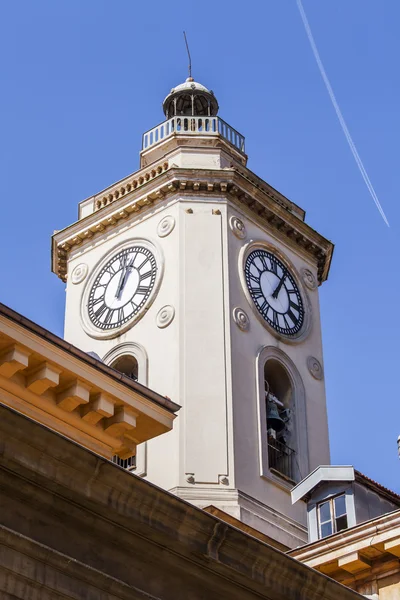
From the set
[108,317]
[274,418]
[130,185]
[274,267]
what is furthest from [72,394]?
[130,185]

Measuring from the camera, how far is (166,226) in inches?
1474

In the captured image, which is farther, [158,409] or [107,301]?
[107,301]

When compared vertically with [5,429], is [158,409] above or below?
above

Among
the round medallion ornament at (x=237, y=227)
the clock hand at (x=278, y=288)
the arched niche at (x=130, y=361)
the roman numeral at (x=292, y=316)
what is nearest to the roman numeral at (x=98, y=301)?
the arched niche at (x=130, y=361)

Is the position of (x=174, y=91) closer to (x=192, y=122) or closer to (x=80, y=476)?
(x=192, y=122)

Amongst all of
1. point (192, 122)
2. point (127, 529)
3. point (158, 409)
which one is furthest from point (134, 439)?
point (192, 122)

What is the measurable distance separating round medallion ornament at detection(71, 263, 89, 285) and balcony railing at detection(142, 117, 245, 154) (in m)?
4.54

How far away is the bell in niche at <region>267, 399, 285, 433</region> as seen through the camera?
3553 cm

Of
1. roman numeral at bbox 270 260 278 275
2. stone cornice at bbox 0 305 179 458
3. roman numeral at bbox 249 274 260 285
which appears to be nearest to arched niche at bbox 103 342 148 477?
roman numeral at bbox 249 274 260 285

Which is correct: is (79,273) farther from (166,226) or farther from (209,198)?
(209,198)

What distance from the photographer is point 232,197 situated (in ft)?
124

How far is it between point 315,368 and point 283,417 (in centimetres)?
235

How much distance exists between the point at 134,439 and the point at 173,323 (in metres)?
13.6

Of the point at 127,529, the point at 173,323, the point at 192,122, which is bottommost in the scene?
the point at 127,529
